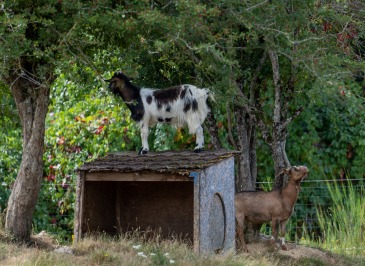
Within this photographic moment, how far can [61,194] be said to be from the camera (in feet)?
42.7

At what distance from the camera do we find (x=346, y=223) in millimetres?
12242

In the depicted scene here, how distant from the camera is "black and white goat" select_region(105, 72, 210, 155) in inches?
367

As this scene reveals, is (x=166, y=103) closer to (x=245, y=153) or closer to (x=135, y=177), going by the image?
(x=135, y=177)

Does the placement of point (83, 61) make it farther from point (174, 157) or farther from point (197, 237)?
point (197, 237)

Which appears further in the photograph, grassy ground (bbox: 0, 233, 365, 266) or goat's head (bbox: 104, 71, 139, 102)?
goat's head (bbox: 104, 71, 139, 102)

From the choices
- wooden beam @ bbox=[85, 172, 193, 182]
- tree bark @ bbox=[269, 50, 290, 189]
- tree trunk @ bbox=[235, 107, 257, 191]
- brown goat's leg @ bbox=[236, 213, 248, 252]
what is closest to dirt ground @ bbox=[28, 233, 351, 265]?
brown goat's leg @ bbox=[236, 213, 248, 252]

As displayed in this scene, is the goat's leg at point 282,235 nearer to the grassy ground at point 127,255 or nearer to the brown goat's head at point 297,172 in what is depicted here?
the grassy ground at point 127,255

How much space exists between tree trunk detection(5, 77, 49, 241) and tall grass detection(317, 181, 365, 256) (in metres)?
4.64

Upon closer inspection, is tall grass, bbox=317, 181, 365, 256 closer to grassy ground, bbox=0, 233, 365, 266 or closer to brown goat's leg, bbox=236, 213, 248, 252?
grassy ground, bbox=0, 233, 365, 266

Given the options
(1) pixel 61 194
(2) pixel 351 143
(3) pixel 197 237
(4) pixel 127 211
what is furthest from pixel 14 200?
(2) pixel 351 143

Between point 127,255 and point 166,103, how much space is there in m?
1.97

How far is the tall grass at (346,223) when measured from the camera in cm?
1204

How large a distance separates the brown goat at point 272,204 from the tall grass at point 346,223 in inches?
82.7

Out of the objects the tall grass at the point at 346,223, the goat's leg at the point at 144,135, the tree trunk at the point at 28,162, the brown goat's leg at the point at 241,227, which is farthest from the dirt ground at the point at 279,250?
the goat's leg at the point at 144,135
